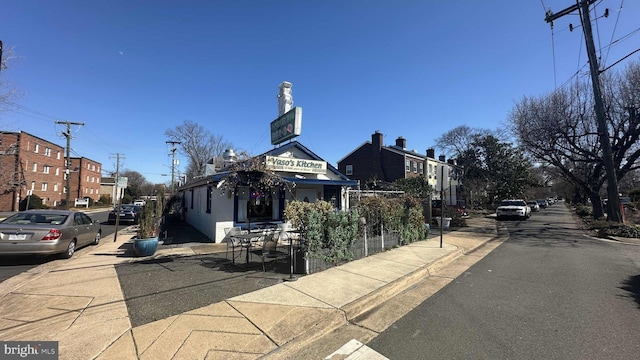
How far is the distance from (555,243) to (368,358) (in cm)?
1321

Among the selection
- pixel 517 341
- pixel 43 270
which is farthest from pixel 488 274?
pixel 43 270

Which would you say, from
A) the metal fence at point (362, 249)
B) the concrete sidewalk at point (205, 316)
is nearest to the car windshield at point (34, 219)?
the concrete sidewalk at point (205, 316)

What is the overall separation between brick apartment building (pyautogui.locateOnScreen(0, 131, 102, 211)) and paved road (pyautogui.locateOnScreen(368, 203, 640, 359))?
37.2 metres

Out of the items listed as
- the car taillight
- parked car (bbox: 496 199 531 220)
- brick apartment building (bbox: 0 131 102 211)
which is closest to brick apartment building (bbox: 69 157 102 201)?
brick apartment building (bbox: 0 131 102 211)

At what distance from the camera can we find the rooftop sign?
13.4 m

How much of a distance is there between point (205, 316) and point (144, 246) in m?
5.86

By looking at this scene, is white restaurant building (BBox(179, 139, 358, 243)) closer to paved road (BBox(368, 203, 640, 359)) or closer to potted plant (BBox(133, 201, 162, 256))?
potted plant (BBox(133, 201, 162, 256))

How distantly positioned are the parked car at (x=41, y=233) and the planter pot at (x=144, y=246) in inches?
74.9

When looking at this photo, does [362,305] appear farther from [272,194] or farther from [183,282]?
[272,194]

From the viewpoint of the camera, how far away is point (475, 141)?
4088 centimetres

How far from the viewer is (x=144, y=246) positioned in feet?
28.9

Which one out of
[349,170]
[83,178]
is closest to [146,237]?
[349,170]

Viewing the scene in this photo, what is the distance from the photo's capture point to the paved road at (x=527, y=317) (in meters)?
3.54

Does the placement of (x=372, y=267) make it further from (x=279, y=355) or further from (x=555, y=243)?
(x=555, y=243)
